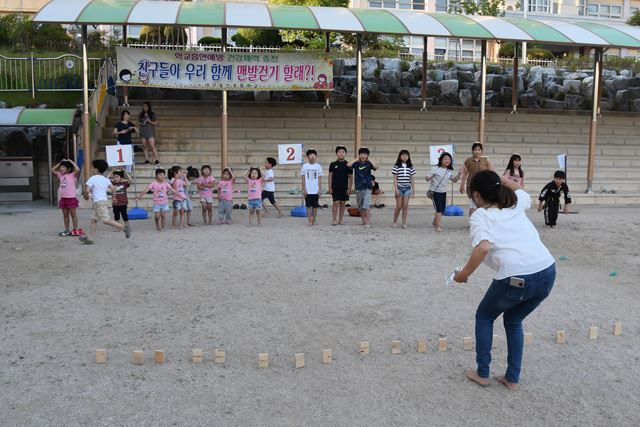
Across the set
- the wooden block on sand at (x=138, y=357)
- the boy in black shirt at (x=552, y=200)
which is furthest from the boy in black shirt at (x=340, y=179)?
the wooden block on sand at (x=138, y=357)

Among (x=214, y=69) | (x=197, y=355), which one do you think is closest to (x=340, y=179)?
(x=214, y=69)

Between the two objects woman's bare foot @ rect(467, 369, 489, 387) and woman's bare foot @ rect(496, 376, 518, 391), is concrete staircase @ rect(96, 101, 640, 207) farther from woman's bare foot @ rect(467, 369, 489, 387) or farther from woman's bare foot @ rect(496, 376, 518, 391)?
woman's bare foot @ rect(496, 376, 518, 391)

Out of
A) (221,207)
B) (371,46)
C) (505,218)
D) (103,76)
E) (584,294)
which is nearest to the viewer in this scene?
(505,218)

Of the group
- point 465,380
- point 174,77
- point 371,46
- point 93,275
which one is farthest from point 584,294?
point 371,46

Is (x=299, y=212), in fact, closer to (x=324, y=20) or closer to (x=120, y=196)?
(x=120, y=196)

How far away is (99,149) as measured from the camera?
16375 millimetres

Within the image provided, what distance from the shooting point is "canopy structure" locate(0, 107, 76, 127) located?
1491cm

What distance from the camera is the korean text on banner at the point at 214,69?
15.1 metres

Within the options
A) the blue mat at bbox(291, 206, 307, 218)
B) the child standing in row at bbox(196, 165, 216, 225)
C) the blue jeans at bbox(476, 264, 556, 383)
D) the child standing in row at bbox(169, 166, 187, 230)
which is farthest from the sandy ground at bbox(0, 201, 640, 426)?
the blue mat at bbox(291, 206, 307, 218)

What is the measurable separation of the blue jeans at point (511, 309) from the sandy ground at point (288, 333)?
0.20m

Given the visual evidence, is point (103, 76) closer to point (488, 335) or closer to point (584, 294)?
point (584, 294)

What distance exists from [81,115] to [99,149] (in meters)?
1.07

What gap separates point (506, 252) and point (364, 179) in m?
7.76

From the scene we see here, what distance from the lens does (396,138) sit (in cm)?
1902
